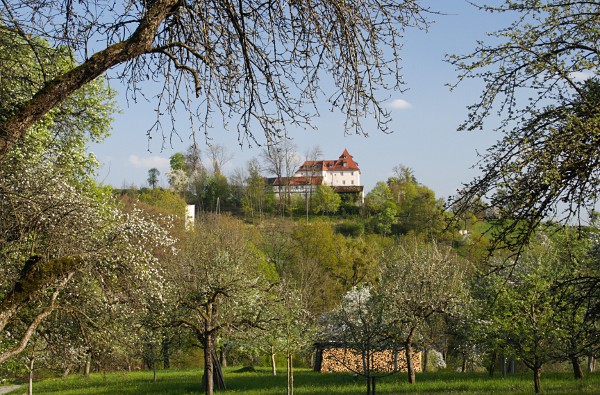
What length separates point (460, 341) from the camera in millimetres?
31531

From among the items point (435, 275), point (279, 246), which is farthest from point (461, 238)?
point (435, 275)

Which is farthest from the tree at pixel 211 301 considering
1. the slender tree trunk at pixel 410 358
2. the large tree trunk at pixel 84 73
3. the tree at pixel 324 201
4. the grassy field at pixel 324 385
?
the tree at pixel 324 201

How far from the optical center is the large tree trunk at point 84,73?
439 cm

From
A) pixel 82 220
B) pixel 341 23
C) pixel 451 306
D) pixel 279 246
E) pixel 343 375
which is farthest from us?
pixel 279 246

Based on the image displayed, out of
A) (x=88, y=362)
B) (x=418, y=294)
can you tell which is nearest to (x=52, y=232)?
(x=88, y=362)

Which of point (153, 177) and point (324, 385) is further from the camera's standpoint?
point (153, 177)

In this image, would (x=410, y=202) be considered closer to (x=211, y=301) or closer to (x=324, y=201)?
(x=324, y=201)

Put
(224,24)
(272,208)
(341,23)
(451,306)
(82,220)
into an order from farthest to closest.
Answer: (272,208) < (451,306) < (82,220) < (224,24) < (341,23)

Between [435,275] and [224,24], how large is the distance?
23514mm

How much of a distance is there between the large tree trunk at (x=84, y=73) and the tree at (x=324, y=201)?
89611 millimetres

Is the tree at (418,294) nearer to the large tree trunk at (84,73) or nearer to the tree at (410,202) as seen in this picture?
the large tree trunk at (84,73)

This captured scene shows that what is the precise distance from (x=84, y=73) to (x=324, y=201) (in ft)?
297

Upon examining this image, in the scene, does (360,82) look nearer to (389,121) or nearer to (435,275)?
(389,121)

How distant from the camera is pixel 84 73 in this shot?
4.44m
